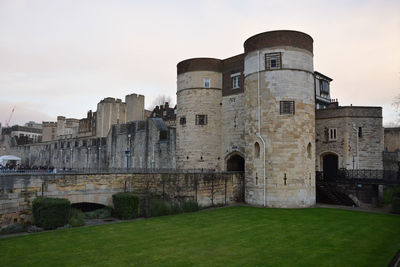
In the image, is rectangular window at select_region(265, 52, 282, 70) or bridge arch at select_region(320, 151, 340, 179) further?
bridge arch at select_region(320, 151, 340, 179)

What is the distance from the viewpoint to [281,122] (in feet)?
69.5

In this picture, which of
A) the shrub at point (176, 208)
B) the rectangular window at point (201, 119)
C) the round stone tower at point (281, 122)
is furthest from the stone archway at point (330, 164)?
the shrub at point (176, 208)

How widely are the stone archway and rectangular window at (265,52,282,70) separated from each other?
10895 mm

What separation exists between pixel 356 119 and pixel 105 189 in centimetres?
2125

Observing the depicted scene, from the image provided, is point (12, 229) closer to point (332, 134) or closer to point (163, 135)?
point (163, 135)

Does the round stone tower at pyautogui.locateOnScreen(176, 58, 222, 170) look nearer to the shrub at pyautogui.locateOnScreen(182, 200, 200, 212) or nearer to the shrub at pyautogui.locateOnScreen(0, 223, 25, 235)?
the shrub at pyautogui.locateOnScreen(182, 200, 200, 212)

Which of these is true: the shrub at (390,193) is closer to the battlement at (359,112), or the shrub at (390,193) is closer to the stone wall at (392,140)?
the battlement at (359,112)

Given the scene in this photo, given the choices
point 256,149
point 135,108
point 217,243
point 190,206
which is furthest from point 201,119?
point 135,108

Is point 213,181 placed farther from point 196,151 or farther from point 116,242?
point 116,242

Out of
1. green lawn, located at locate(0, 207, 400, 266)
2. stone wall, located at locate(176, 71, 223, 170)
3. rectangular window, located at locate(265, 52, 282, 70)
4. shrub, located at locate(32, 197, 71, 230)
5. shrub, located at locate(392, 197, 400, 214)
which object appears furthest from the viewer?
stone wall, located at locate(176, 71, 223, 170)

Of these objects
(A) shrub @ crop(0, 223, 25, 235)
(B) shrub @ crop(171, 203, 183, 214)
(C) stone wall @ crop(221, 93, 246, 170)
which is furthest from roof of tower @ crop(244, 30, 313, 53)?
(A) shrub @ crop(0, 223, 25, 235)

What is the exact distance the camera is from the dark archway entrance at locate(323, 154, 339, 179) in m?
27.5

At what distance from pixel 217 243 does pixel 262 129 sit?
11.5 m

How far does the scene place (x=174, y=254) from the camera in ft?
33.5
